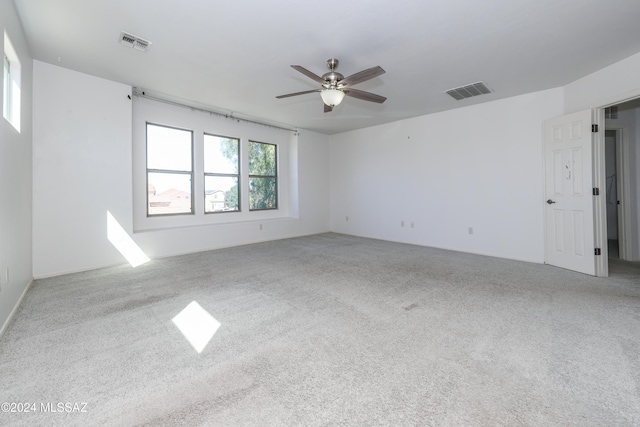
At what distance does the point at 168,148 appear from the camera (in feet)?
16.8

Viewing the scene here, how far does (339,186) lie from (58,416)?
6.68m

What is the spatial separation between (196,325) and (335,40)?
3.08 meters

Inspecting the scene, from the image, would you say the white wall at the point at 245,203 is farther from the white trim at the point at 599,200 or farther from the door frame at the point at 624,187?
the door frame at the point at 624,187

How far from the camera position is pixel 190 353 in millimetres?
1901

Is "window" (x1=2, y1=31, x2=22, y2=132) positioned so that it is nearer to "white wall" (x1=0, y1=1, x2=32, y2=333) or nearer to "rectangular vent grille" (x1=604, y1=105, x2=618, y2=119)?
"white wall" (x1=0, y1=1, x2=32, y2=333)

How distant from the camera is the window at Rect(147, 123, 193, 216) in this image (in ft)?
16.1

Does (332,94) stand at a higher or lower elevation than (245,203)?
higher

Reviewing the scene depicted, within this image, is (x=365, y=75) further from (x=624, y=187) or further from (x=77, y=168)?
(x=624, y=187)

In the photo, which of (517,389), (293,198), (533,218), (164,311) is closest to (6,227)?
(164,311)

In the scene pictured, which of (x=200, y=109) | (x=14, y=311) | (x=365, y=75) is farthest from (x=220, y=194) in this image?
(x=365, y=75)

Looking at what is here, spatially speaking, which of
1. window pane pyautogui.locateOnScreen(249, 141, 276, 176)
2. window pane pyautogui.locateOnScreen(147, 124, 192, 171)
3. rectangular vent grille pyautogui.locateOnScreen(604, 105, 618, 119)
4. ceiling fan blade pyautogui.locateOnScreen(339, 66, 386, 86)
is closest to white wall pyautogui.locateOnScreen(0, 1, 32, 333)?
window pane pyautogui.locateOnScreen(147, 124, 192, 171)

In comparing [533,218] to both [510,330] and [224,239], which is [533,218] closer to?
[510,330]

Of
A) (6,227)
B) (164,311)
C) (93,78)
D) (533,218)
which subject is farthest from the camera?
(533,218)

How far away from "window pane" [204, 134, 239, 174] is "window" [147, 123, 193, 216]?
13.6 inches
